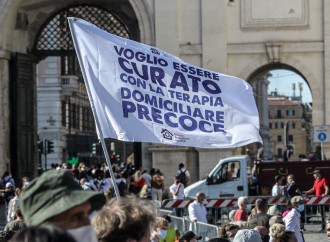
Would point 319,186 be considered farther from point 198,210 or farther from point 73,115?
point 73,115

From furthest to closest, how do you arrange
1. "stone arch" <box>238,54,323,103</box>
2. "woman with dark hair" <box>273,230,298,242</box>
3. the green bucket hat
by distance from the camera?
"stone arch" <box>238,54,323,103</box>
"woman with dark hair" <box>273,230,298,242</box>
the green bucket hat

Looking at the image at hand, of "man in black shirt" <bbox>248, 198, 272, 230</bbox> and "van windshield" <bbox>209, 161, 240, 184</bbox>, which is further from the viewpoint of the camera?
"van windshield" <bbox>209, 161, 240, 184</bbox>

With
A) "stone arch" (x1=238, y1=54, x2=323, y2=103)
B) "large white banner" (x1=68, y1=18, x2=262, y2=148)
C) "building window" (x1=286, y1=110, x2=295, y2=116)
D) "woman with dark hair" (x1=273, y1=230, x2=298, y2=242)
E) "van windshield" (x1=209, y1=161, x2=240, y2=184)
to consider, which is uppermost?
"building window" (x1=286, y1=110, x2=295, y2=116)

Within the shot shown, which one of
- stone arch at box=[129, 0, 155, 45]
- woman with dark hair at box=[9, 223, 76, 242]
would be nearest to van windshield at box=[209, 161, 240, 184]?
stone arch at box=[129, 0, 155, 45]

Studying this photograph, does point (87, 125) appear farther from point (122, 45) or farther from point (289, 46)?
point (122, 45)

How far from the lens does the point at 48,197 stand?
3.83 metres

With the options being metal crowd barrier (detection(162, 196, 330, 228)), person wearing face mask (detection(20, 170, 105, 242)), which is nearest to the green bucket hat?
person wearing face mask (detection(20, 170, 105, 242))

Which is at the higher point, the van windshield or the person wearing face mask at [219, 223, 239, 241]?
the van windshield

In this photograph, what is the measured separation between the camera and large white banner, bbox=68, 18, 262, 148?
10016mm

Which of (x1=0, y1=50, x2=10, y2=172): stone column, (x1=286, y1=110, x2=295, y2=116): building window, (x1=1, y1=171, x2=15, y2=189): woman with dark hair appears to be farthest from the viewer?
(x1=286, y1=110, x2=295, y2=116): building window

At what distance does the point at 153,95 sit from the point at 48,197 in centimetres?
659

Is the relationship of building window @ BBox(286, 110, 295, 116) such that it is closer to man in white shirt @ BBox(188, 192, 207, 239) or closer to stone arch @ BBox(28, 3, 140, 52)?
stone arch @ BBox(28, 3, 140, 52)

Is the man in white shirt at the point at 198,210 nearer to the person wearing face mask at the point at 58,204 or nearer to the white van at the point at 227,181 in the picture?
the white van at the point at 227,181

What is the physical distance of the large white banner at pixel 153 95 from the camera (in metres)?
10.0
